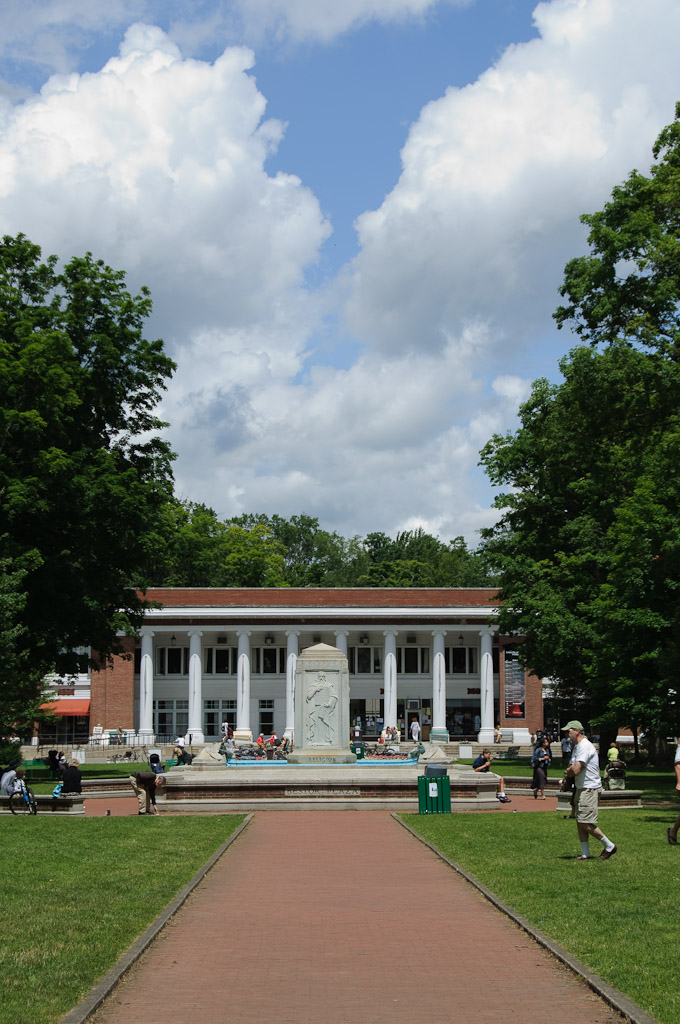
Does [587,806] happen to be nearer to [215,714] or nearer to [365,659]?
[215,714]

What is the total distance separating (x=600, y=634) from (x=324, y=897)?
1191 inches

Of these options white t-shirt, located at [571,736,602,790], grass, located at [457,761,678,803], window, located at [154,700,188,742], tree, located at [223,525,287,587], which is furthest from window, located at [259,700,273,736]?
white t-shirt, located at [571,736,602,790]

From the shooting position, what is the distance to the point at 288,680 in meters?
74.0

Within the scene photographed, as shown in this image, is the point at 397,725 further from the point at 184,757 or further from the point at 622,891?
the point at 622,891

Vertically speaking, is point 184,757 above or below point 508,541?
below

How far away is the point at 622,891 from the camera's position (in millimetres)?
12602

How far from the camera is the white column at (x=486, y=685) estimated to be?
73.8 m

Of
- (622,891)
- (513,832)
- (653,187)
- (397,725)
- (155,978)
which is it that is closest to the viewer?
(155,978)

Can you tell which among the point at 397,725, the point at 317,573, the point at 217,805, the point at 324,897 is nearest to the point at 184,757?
the point at 217,805

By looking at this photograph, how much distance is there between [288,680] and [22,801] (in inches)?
→ 1963

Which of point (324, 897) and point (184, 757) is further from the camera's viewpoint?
point (184, 757)

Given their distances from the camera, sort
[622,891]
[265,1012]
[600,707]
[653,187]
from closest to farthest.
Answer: [265,1012] < [622,891] < [653,187] < [600,707]

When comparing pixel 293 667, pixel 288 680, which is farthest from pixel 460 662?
pixel 288 680

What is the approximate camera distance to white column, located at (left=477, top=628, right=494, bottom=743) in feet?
242
